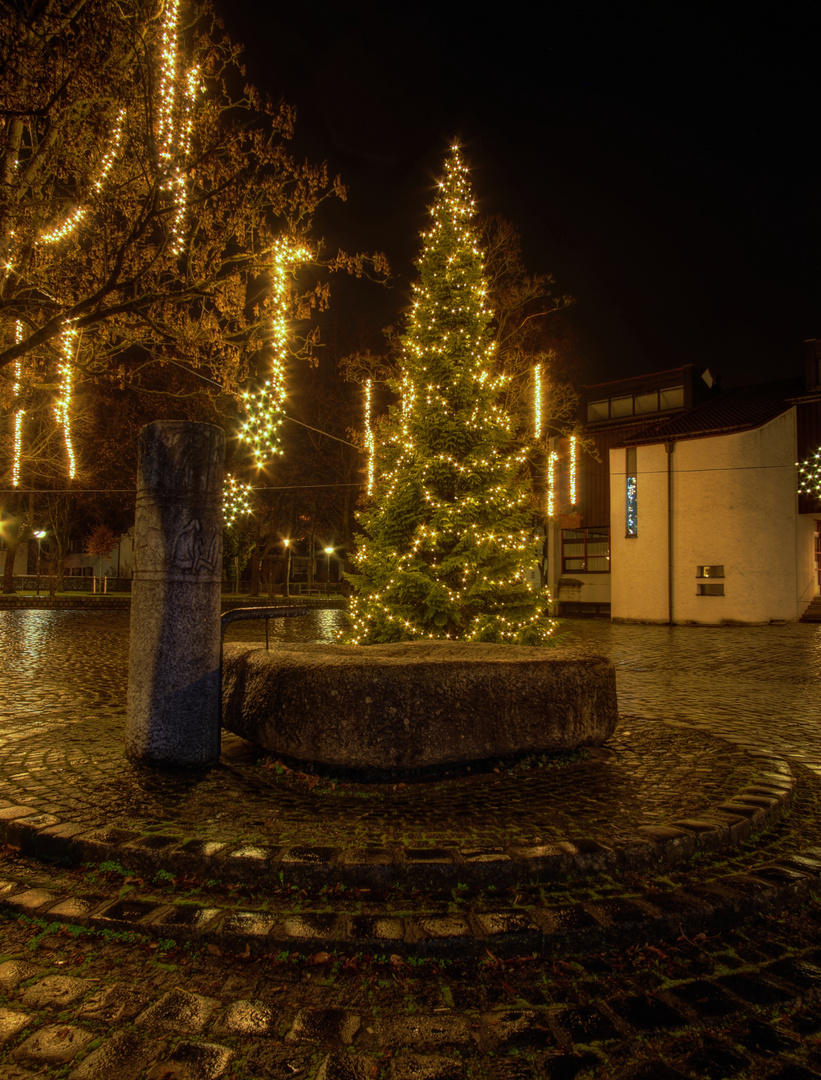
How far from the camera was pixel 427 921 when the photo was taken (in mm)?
2713

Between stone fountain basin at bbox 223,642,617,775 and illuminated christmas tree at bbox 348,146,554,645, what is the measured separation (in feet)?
13.1

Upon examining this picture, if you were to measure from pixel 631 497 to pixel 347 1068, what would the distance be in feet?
83.3

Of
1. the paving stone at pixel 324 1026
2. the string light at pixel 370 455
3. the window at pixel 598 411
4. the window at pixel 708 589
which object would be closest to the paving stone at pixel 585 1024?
the paving stone at pixel 324 1026

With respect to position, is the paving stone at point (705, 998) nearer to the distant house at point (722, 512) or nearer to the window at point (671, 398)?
the distant house at point (722, 512)

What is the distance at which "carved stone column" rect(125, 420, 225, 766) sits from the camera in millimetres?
4605

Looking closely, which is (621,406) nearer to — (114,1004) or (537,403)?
(537,403)

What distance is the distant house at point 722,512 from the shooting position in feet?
74.9

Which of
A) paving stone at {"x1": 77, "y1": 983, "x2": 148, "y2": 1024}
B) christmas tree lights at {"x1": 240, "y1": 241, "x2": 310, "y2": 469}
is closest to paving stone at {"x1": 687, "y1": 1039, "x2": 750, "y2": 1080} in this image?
paving stone at {"x1": 77, "y1": 983, "x2": 148, "y2": 1024}

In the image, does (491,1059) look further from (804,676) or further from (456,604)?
(804,676)

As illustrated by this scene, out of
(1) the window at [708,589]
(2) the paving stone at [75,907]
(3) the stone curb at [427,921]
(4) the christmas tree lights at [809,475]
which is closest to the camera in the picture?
(3) the stone curb at [427,921]

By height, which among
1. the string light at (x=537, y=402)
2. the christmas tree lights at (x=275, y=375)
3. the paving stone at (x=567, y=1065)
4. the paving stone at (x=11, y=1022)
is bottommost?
the paving stone at (x=11, y=1022)

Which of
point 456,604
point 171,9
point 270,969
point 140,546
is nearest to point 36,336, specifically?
point 171,9

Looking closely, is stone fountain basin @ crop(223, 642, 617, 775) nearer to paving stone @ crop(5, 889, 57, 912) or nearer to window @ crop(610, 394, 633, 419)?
Result: paving stone @ crop(5, 889, 57, 912)

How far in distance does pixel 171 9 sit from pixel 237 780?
8925 millimetres
